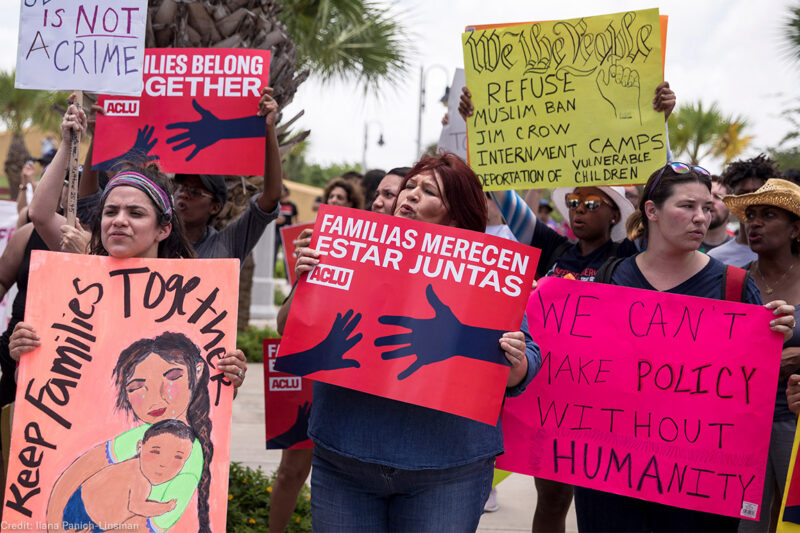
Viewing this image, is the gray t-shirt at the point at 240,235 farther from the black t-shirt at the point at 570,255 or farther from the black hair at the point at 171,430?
the black t-shirt at the point at 570,255

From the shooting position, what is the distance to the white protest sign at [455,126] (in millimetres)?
4711

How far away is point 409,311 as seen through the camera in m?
2.48

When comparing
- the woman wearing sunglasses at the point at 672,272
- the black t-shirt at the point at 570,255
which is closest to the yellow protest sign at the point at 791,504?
the woman wearing sunglasses at the point at 672,272

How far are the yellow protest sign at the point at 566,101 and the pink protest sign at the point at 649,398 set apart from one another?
747 millimetres

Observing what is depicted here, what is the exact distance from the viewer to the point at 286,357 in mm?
2477

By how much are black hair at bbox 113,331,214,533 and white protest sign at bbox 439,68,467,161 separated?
2.57 m

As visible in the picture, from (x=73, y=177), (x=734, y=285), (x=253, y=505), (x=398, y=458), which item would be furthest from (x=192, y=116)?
(x=734, y=285)

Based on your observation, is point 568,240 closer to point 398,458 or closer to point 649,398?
point 649,398

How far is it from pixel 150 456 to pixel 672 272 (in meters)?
1.98

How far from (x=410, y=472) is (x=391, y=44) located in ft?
28.2

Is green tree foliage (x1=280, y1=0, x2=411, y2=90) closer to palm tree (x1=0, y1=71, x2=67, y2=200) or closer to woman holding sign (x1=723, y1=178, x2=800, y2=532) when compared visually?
woman holding sign (x1=723, y1=178, x2=800, y2=532)

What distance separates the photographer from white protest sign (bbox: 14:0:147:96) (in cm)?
318

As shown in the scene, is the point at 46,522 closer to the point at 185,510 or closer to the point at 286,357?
the point at 185,510

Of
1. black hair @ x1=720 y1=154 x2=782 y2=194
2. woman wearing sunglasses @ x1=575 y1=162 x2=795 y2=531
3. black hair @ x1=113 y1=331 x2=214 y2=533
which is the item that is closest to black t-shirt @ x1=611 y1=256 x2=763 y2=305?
woman wearing sunglasses @ x1=575 y1=162 x2=795 y2=531
